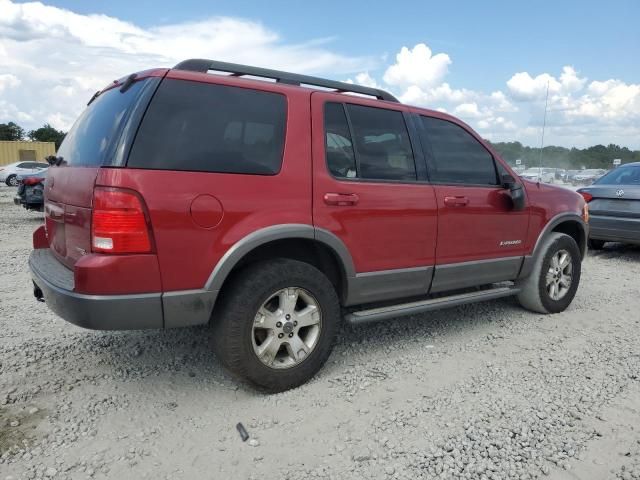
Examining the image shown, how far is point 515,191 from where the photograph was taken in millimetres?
4172

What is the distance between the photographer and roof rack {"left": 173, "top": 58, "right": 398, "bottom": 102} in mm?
2969

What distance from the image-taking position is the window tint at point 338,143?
3.23m

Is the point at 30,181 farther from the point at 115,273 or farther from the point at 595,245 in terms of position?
the point at 595,245

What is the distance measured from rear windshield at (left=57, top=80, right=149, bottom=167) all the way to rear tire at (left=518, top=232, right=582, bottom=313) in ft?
12.3

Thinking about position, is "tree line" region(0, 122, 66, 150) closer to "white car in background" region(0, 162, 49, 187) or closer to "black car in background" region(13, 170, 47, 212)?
"white car in background" region(0, 162, 49, 187)

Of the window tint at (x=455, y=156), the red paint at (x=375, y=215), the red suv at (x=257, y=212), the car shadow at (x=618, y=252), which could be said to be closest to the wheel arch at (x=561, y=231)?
the red suv at (x=257, y=212)

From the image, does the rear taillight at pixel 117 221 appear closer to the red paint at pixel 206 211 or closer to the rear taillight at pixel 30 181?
the red paint at pixel 206 211

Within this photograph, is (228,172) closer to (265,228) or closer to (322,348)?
(265,228)

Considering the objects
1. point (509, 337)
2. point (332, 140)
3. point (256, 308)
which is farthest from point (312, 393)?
point (509, 337)

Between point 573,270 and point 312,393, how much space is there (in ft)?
10.6

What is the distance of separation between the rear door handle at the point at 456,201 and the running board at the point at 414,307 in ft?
2.46

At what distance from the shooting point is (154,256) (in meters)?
2.56

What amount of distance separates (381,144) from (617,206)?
5725 millimetres

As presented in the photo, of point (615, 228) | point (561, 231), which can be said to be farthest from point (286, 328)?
point (615, 228)
